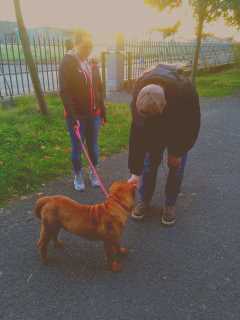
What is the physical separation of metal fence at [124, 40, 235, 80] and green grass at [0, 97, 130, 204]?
3.35 m

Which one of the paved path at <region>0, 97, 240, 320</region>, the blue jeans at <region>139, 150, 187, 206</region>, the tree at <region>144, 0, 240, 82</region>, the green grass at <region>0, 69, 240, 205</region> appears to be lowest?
the green grass at <region>0, 69, 240, 205</region>

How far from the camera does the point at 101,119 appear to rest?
4.61 m

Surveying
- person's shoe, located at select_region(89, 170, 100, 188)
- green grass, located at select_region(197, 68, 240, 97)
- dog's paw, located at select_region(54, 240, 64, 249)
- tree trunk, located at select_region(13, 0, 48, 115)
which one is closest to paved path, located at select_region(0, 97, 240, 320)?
dog's paw, located at select_region(54, 240, 64, 249)

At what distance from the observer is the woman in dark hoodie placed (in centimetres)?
393

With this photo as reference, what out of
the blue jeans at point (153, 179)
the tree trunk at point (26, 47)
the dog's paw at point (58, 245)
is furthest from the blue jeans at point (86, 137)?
the tree trunk at point (26, 47)

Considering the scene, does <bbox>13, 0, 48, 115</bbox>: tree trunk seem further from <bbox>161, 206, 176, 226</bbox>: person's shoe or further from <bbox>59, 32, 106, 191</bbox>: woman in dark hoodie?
<bbox>161, 206, 176, 226</bbox>: person's shoe

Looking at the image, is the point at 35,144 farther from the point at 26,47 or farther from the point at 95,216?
the point at 95,216

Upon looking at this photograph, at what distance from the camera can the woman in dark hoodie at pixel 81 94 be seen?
3932 mm

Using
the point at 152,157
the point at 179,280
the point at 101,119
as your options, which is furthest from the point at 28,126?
the point at 179,280

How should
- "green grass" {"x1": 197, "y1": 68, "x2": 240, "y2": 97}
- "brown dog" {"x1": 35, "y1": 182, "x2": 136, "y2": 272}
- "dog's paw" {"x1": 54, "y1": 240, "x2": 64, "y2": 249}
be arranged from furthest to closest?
"green grass" {"x1": 197, "y1": 68, "x2": 240, "y2": 97} < "dog's paw" {"x1": 54, "y1": 240, "x2": 64, "y2": 249} < "brown dog" {"x1": 35, "y1": 182, "x2": 136, "y2": 272}

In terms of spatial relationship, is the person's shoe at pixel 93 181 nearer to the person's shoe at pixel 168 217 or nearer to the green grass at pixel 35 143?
the green grass at pixel 35 143

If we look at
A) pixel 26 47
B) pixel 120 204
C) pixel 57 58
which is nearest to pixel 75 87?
pixel 120 204

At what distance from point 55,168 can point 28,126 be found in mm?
2139

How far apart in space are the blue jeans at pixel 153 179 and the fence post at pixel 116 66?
943 centimetres
